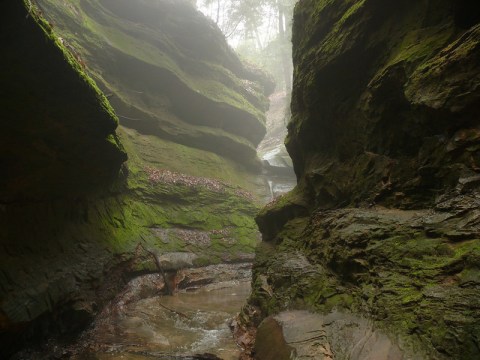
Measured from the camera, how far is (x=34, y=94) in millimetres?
5184

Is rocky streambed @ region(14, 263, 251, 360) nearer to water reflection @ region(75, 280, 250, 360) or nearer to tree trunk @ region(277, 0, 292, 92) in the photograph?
water reflection @ region(75, 280, 250, 360)

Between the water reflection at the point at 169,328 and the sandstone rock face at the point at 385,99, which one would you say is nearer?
the sandstone rock face at the point at 385,99

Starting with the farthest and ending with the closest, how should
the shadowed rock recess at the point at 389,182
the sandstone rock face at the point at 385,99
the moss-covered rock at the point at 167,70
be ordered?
the moss-covered rock at the point at 167,70
the sandstone rock face at the point at 385,99
the shadowed rock recess at the point at 389,182

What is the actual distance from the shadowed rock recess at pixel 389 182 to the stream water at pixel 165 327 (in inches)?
54.9

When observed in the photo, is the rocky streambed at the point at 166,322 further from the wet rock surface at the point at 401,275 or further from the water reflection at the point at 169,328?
the wet rock surface at the point at 401,275

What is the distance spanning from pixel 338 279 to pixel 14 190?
6.25m

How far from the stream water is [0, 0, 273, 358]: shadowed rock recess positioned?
61cm

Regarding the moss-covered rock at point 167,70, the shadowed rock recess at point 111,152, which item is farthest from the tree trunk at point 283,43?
the moss-covered rock at point 167,70

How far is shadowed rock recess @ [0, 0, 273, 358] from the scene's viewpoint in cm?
535

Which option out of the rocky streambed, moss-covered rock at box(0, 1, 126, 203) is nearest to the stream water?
the rocky streambed

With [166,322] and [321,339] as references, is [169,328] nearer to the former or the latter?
[166,322]

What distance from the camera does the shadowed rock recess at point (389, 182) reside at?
3.58 meters

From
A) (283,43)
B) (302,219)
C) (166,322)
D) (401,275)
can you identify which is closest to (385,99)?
(401,275)

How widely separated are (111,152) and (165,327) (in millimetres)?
4650
